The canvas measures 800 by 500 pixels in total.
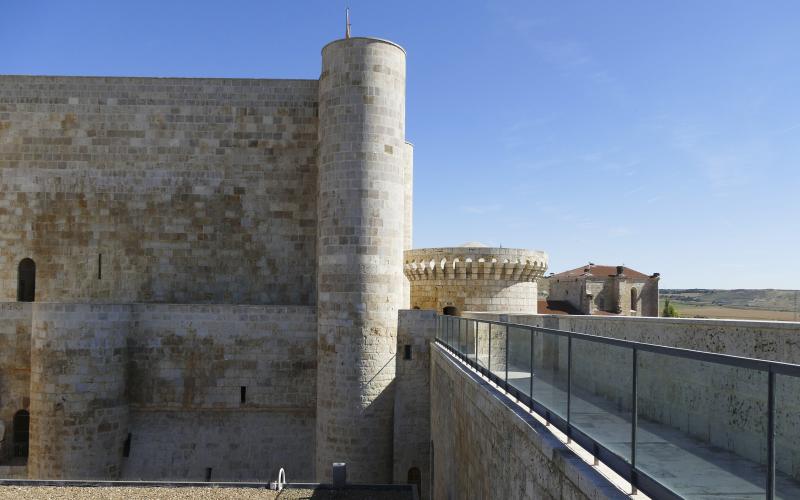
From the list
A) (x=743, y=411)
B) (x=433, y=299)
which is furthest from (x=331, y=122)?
(x=743, y=411)

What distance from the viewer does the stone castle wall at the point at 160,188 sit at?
16.0 meters

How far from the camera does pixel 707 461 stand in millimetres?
2732

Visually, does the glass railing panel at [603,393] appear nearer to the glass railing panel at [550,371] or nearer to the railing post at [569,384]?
the railing post at [569,384]

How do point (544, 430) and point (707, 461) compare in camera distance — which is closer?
point (707, 461)

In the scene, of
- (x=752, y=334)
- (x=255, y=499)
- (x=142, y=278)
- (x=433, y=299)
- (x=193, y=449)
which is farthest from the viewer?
(x=433, y=299)

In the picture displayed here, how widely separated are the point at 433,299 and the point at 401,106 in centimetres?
657

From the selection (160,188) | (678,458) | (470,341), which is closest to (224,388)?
(160,188)

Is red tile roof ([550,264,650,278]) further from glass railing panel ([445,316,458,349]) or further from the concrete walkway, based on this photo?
the concrete walkway

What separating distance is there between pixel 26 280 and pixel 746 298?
101 metres

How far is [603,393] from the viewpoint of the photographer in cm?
395

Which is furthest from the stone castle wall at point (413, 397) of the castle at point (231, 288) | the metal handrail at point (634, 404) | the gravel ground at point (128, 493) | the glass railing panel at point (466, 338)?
the metal handrail at point (634, 404)

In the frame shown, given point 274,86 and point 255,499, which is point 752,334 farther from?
point 274,86

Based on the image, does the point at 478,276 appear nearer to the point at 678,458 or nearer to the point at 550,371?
the point at 550,371

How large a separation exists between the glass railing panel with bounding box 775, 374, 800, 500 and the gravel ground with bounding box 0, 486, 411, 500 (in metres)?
9.10
